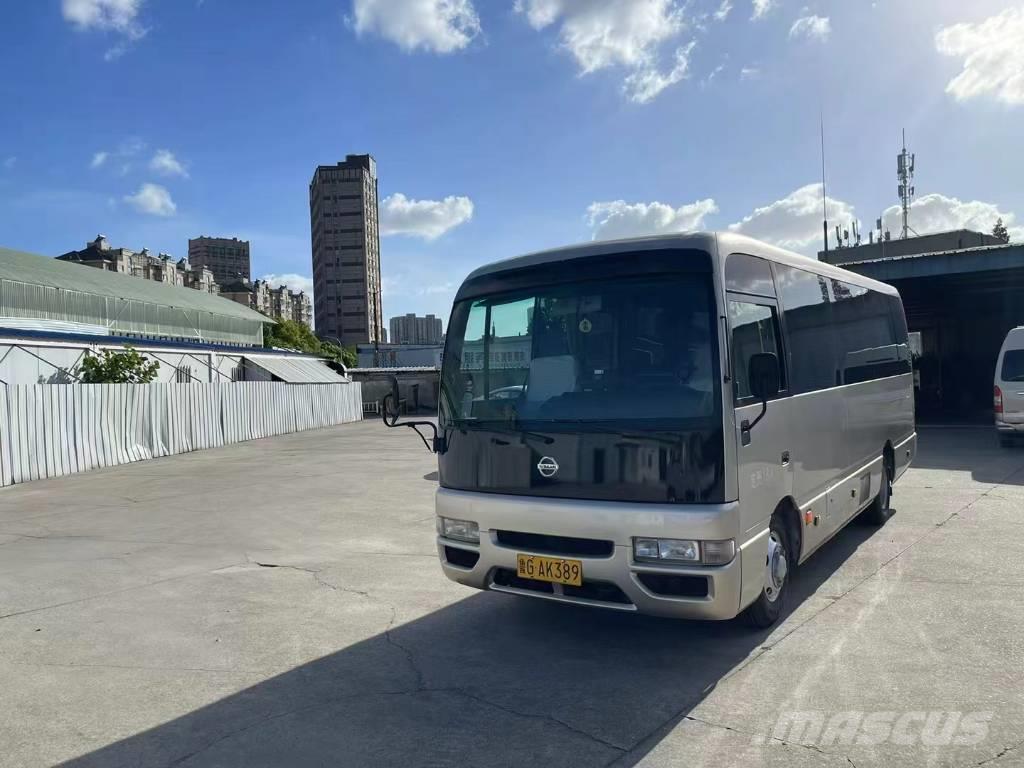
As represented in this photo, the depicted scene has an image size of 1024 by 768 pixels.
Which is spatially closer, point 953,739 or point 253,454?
point 953,739

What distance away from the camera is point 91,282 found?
40594 mm

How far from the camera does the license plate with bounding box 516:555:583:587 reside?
488cm

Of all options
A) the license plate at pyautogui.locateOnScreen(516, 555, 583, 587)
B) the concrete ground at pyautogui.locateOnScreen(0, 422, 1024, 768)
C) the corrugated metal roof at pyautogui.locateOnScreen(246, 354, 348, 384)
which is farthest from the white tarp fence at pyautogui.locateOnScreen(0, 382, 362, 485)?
the license plate at pyautogui.locateOnScreen(516, 555, 583, 587)

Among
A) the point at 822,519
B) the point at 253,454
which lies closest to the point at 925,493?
the point at 822,519

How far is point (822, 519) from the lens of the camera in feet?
21.2

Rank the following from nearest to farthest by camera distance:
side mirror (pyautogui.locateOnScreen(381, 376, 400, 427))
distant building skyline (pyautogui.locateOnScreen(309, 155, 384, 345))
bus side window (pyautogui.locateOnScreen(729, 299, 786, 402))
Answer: bus side window (pyautogui.locateOnScreen(729, 299, 786, 402)), side mirror (pyautogui.locateOnScreen(381, 376, 400, 427)), distant building skyline (pyautogui.locateOnScreen(309, 155, 384, 345))

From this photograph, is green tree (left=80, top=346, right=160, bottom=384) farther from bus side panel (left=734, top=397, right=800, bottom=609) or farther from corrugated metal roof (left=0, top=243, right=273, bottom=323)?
bus side panel (left=734, top=397, right=800, bottom=609)

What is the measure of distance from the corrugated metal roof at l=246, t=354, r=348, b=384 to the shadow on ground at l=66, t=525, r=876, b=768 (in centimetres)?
3374

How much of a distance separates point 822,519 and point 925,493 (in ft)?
19.6

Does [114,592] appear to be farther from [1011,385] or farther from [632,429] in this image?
[1011,385]

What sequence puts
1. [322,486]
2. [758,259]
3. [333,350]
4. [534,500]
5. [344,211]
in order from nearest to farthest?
[534,500] < [758,259] < [322,486] < [333,350] < [344,211]

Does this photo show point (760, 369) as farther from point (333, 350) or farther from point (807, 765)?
point (333, 350)

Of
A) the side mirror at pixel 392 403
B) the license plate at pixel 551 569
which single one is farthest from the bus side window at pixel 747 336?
the side mirror at pixel 392 403

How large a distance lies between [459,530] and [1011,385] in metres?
14.6
